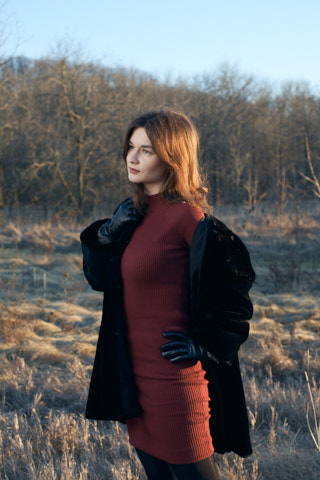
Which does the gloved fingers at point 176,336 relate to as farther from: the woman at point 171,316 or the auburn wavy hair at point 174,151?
the auburn wavy hair at point 174,151

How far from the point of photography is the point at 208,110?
28750mm

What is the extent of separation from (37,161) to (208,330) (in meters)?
21.0

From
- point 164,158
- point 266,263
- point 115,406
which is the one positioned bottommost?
point 266,263

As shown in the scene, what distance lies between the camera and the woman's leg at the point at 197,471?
151 centimetres

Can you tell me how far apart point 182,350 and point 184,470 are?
40 centimetres

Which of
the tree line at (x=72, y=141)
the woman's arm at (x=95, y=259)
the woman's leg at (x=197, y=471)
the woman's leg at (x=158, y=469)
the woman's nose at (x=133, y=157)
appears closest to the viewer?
the woman's leg at (x=197, y=471)

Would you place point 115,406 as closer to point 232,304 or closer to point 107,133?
point 232,304

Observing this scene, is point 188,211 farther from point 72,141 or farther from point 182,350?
point 72,141

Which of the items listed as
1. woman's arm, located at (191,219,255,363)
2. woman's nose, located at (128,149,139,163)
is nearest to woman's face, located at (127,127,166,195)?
woman's nose, located at (128,149,139,163)

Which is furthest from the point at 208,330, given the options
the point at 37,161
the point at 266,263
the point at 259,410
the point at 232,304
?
the point at 37,161

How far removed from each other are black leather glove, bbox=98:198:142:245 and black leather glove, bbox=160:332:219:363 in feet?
1.51

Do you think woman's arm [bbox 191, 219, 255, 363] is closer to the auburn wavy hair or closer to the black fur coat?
the black fur coat

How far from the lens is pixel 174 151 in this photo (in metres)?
1.71

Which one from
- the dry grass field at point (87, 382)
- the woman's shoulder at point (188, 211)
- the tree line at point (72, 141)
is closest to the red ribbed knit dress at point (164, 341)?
the woman's shoulder at point (188, 211)
